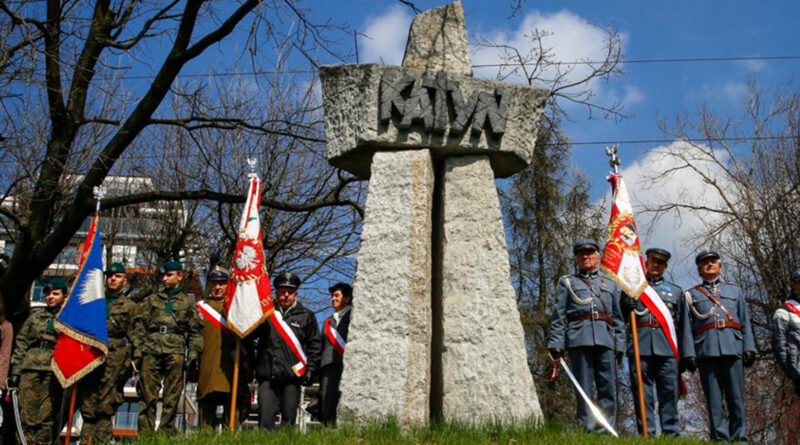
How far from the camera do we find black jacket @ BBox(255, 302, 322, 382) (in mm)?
7207

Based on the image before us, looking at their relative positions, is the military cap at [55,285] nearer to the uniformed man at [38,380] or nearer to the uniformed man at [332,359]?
the uniformed man at [38,380]

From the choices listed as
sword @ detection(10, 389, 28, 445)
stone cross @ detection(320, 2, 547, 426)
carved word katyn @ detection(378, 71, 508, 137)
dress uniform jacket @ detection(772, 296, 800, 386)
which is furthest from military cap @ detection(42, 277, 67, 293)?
dress uniform jacket @ detection(772, 296, 800, 386)

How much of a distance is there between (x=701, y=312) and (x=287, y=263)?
10.8m

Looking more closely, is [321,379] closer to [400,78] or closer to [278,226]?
[400,78]

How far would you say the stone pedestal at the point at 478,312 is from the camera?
6.05 m

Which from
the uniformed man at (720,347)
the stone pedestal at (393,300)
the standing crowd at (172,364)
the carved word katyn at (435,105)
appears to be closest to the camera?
the stone pedestal at (393,300)

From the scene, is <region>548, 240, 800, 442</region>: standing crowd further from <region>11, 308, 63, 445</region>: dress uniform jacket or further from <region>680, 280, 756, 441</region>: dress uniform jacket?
<region>11, 308, 63, 445</region>: dress uniform jacket

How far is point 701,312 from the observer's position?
23.5ft

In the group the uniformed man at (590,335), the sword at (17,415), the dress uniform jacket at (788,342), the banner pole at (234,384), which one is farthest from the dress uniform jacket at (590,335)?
the sword at (17,415)

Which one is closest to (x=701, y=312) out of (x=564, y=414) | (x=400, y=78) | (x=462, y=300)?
(x=462, y=300)

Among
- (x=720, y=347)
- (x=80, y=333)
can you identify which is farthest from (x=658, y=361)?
(x=80, y=333)

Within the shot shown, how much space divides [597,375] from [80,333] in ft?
15.5

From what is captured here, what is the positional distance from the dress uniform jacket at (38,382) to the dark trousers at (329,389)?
2589 millimetres

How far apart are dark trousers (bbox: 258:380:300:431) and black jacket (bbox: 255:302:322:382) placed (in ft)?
0.30
